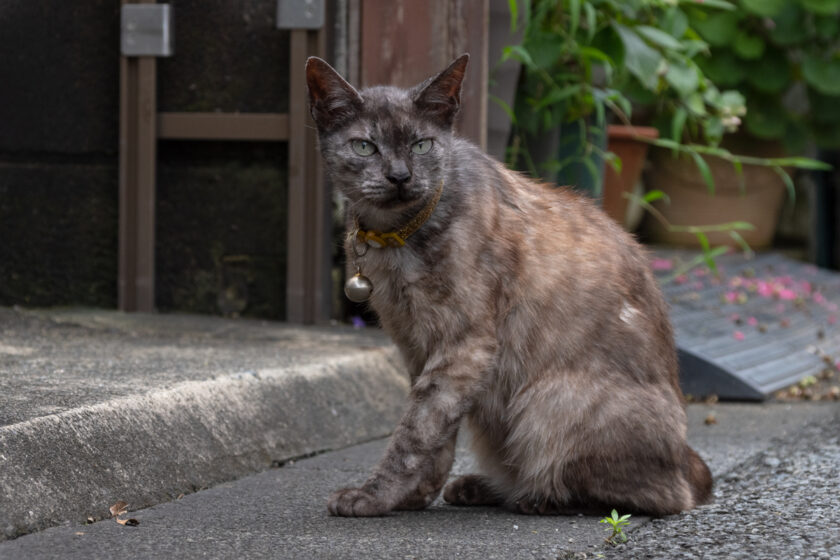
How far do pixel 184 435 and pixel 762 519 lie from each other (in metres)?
1.49

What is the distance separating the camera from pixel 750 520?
261 centimetres

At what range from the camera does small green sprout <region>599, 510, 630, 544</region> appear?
96.1 inches

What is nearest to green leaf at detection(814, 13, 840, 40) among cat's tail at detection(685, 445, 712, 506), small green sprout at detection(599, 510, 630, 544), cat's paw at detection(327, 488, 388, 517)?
cat's tail at detection(685, 445, 712, 506)

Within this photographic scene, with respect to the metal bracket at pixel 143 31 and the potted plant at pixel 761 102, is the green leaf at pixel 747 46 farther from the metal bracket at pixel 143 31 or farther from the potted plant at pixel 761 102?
the metal bracket at pixel 143 31

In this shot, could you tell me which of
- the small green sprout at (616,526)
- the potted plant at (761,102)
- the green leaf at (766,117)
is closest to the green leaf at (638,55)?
the potted plant at (761,102)

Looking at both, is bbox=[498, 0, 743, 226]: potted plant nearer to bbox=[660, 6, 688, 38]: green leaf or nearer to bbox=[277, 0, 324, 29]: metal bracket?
bbox=[660, 6, 688, 38]: green leaf

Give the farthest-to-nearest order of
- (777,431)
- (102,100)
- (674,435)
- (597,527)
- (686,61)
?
1. (686,61)
2. (102,100)
3. (777,431)
4. (674,435)
5. (597,527)

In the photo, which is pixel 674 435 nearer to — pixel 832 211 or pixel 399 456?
pixel 399 456

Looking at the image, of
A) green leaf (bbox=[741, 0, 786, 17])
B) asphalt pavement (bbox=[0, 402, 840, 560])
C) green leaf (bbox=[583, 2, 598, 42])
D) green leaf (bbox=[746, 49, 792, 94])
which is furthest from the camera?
green leaf (bbox=[746, 49, 792, 94])

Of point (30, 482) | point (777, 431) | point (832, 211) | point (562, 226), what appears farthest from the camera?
point (832, 211)


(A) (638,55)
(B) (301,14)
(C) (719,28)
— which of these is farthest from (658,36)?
(C) (719,28)

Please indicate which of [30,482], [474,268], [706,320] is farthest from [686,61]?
[30,482]

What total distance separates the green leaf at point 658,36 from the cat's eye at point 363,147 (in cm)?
245

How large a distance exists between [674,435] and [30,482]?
1552mm
